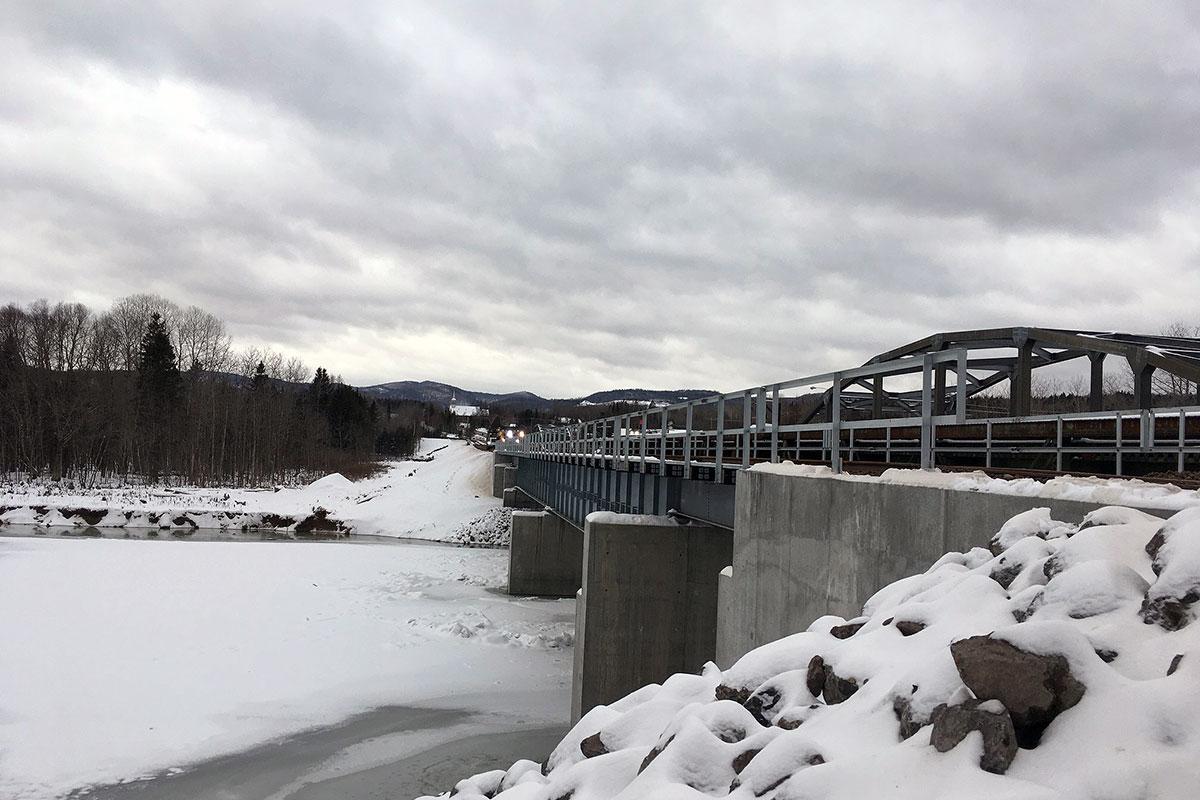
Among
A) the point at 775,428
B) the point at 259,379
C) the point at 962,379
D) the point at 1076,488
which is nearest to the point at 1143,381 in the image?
the point at 775,428

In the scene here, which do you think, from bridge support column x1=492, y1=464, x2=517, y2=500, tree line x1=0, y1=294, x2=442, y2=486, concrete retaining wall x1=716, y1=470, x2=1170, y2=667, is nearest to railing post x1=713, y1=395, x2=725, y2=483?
concrete retaining wall x1=716, y1=470, x2=1170, y2=667

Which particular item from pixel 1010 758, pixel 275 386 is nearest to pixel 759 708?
pixel 1010 758

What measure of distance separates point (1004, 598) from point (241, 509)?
190 feet

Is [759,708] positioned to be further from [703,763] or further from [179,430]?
[179,430]

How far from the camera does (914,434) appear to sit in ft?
79.2

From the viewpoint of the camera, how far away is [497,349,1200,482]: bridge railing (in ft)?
24.6

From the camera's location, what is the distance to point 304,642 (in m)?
19.9

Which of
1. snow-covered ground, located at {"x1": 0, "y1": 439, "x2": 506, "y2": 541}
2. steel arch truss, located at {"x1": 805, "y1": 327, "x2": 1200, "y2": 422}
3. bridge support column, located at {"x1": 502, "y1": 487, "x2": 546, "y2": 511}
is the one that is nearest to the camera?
steel arch truss, located at {"x1": 805, "y1": 327, "x2": 1200, "y2": 422}

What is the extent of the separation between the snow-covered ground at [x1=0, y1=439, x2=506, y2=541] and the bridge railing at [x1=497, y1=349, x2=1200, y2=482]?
2825 cm

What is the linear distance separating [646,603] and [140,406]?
73232 mm

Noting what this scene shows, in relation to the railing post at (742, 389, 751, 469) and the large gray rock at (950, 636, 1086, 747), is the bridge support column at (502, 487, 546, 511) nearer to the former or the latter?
the railing post at (742, 389, 751, 469)

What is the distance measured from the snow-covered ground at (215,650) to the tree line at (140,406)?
145ft

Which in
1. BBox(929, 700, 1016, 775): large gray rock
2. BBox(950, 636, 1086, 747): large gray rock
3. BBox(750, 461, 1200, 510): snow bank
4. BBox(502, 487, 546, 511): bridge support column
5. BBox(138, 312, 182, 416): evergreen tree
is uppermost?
BBox(138, 312, 182, 416): evergreen tree

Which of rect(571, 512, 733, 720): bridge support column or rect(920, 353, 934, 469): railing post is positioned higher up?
rect(920, 353, 934, 469): railing post
